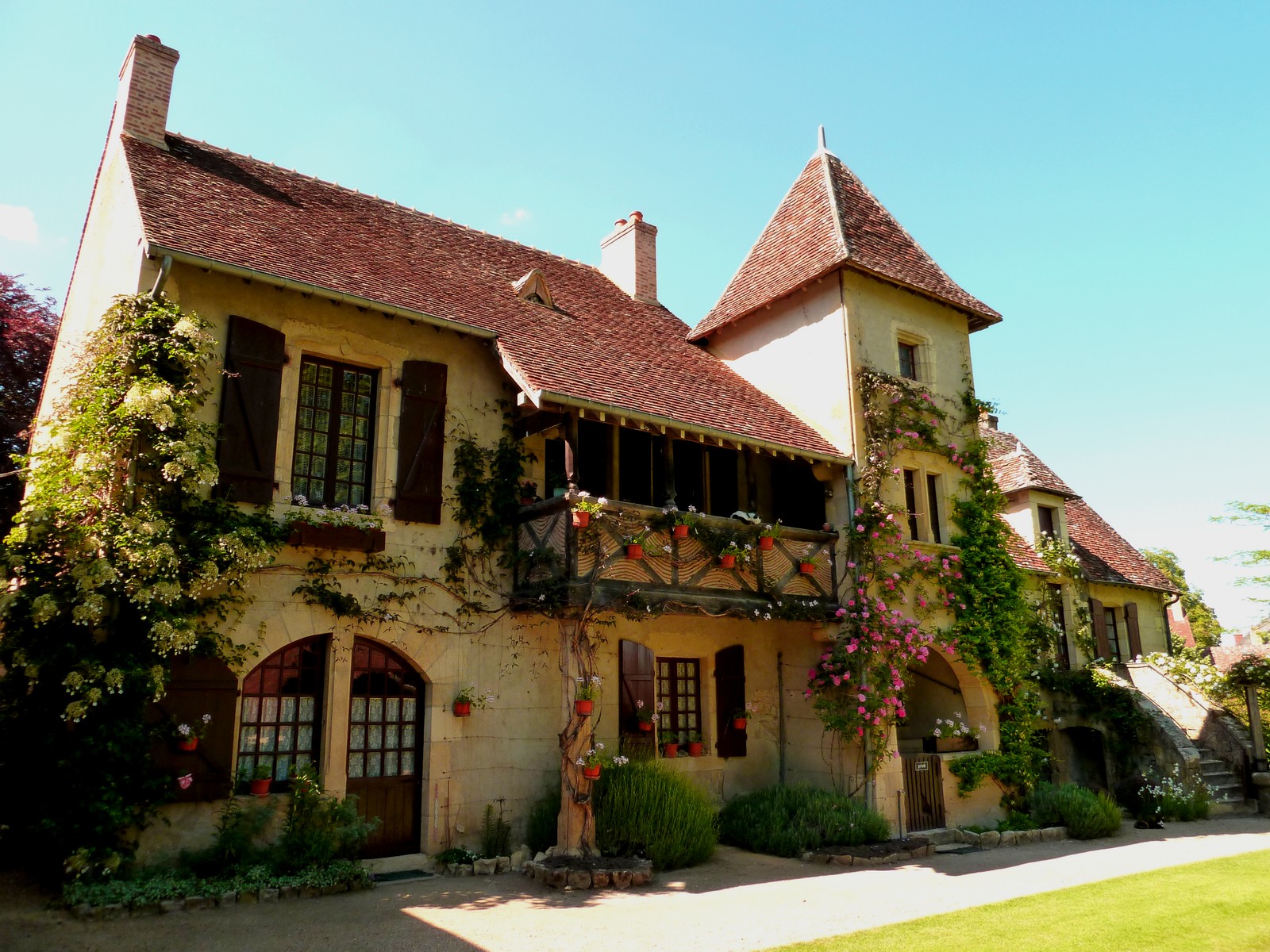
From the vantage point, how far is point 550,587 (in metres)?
9.62

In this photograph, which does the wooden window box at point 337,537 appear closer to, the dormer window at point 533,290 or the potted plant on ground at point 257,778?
the potted plant on ground at point 257,778

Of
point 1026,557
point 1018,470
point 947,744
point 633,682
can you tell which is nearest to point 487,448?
point 633,682

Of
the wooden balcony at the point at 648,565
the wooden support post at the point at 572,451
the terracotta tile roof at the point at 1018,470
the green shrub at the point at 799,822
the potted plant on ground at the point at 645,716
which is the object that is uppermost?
the terracotta tile roof at the point at 1018,470

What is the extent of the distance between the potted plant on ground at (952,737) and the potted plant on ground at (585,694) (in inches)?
229

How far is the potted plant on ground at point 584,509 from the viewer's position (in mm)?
9430

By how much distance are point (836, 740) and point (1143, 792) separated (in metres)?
5.85

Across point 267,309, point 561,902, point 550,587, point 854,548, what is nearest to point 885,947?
point 561,902

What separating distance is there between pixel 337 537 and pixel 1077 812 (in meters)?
10.3

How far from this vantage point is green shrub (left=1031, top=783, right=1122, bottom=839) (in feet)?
40.1

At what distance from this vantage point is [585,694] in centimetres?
→ 962

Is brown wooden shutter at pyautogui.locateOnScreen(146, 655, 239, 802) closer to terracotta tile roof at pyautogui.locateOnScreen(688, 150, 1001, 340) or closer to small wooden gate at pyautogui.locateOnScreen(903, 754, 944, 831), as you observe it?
small wooden gate at pyautogui.locateOnScreen(903, 754, 944, 831)

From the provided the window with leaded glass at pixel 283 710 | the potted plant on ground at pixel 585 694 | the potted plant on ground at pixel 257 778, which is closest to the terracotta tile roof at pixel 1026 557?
the potted plant on ground at pixel 585 694

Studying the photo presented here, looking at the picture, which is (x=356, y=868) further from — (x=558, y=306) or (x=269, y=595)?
(x=558, y=306)

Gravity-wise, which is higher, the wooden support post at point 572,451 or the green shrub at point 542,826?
the wooden support post at point 572,451
